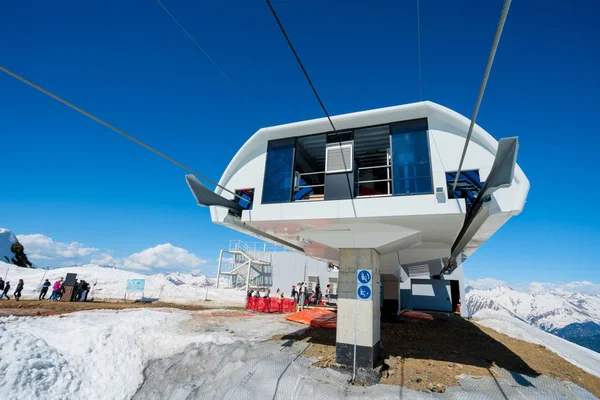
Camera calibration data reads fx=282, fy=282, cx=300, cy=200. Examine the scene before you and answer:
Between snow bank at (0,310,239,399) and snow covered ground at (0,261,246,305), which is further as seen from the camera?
snow covered ground at (0,261,246,305)

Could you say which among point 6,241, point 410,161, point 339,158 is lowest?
point 410,161

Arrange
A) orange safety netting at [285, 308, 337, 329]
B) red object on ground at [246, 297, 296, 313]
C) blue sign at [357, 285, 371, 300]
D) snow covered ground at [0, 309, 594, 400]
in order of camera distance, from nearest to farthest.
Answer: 1. snow covered ground at [0, 309, 594, 400]
2. blue sign at [357, 285, 371, 300]
3. orange safety netting at [285, 308, 337, 329]
4. red object on ground at [246, 297, 296, 313]

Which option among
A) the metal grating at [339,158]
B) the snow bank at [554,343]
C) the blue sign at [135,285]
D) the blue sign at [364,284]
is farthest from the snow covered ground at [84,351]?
the snow bank at [554,343]

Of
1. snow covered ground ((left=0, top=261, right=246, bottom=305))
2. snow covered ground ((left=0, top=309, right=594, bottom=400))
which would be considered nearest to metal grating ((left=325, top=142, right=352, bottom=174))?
snow covered ground ((left=0, top=309, right=594, bottom=400))

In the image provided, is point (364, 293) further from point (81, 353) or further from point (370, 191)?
point (81, 353)

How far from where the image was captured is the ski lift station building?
8117mm

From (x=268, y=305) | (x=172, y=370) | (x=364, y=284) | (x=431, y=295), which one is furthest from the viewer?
(x=431, y=295)

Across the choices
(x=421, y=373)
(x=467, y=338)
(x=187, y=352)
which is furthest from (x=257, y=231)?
(x=467, y=338)

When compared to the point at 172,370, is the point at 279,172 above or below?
above

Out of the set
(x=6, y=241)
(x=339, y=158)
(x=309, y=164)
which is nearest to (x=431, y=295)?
(x=309, y=164)

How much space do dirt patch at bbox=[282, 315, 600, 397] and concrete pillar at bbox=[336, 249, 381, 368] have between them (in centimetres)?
61

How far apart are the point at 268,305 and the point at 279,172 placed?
52.9 ft

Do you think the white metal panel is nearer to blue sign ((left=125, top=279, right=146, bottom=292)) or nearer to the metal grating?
the metal grating

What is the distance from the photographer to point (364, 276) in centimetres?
991
